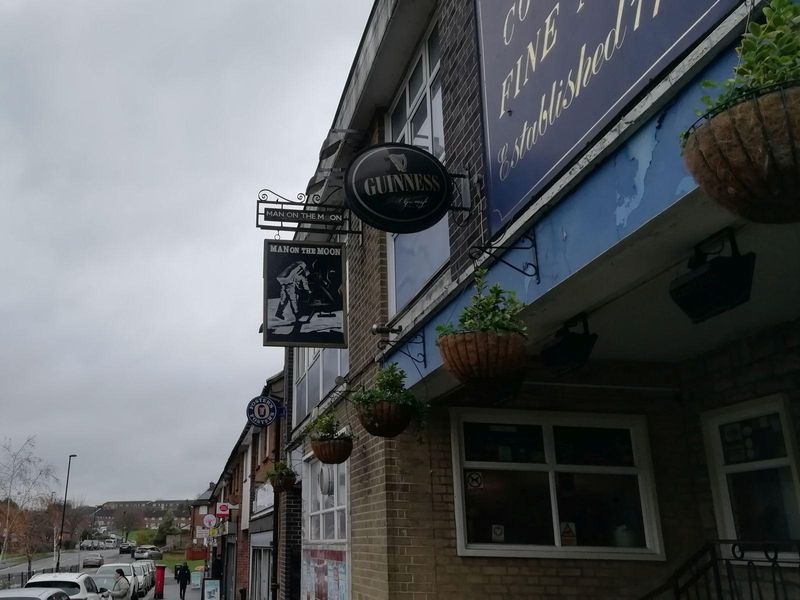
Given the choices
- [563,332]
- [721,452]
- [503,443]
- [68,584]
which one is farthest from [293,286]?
[68,584]

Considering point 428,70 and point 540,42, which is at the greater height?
point 428,70

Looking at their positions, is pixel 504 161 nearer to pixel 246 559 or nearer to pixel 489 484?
pixel 489 484

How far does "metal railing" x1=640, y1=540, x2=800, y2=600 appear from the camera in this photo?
566 centimetres

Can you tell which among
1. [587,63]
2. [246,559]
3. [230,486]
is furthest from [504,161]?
[230,486]

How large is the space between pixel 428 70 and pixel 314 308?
3.13 metres


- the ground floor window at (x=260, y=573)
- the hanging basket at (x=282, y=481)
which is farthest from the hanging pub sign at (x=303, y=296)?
the ground floor window at (x=260, y=573)

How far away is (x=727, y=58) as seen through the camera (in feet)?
10.0

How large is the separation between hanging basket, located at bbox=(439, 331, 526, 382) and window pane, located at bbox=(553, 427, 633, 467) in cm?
328

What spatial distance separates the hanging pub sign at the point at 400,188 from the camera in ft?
19.6

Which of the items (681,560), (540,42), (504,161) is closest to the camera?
(540,42)

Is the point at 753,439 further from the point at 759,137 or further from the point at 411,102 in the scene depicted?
the point at 411,102

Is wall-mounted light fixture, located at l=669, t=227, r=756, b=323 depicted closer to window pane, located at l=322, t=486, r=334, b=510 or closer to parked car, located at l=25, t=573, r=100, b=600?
window pane, located at l=322, t=486, r=334, b=510

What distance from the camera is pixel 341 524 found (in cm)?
986

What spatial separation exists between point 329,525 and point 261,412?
5729 mm
